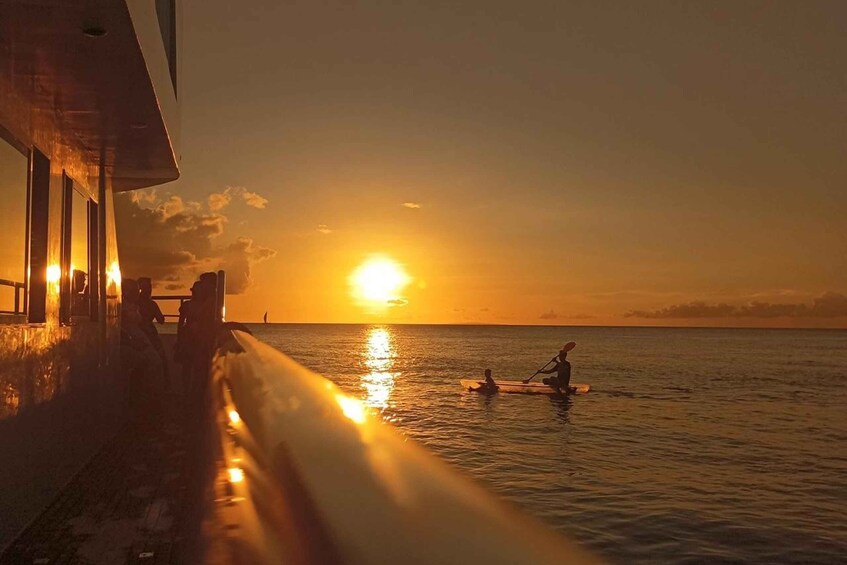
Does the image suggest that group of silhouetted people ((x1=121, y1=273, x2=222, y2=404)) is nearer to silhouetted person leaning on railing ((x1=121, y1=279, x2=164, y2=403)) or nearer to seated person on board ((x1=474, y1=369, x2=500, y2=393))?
silhouetted person leaning on railing ((x1=121, y1=279, x2=164, y2=403))

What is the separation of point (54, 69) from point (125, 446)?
14.9 ft

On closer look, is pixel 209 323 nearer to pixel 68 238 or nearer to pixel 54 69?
pixel 68 238

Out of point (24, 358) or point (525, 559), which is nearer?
point (525, 559)

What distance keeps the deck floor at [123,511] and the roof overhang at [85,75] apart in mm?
2548

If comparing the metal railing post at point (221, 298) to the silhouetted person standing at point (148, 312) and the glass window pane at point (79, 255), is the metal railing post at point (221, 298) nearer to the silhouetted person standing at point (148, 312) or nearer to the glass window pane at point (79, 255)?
the silhouetted person standing at point (148, 312)

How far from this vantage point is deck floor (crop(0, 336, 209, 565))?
446 cm

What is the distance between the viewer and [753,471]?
104 feet

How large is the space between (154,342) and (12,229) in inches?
301

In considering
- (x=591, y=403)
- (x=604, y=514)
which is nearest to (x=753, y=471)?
(x=604, y=514)

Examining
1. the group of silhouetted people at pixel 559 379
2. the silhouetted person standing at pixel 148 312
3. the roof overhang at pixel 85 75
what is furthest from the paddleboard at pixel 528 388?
the roof overhang at pixel 85 75

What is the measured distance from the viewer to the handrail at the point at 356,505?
723 millimetres

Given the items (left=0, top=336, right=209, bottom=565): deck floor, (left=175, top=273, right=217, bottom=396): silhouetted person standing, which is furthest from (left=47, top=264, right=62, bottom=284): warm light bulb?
(left=175, top=273, right=217, bottom=396): silhouetted person standing

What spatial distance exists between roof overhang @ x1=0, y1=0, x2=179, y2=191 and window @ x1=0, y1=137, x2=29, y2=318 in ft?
0.72

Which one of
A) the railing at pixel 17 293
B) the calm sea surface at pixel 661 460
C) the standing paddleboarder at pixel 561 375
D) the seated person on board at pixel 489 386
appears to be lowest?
the calm sea surface at pixel 661 460
